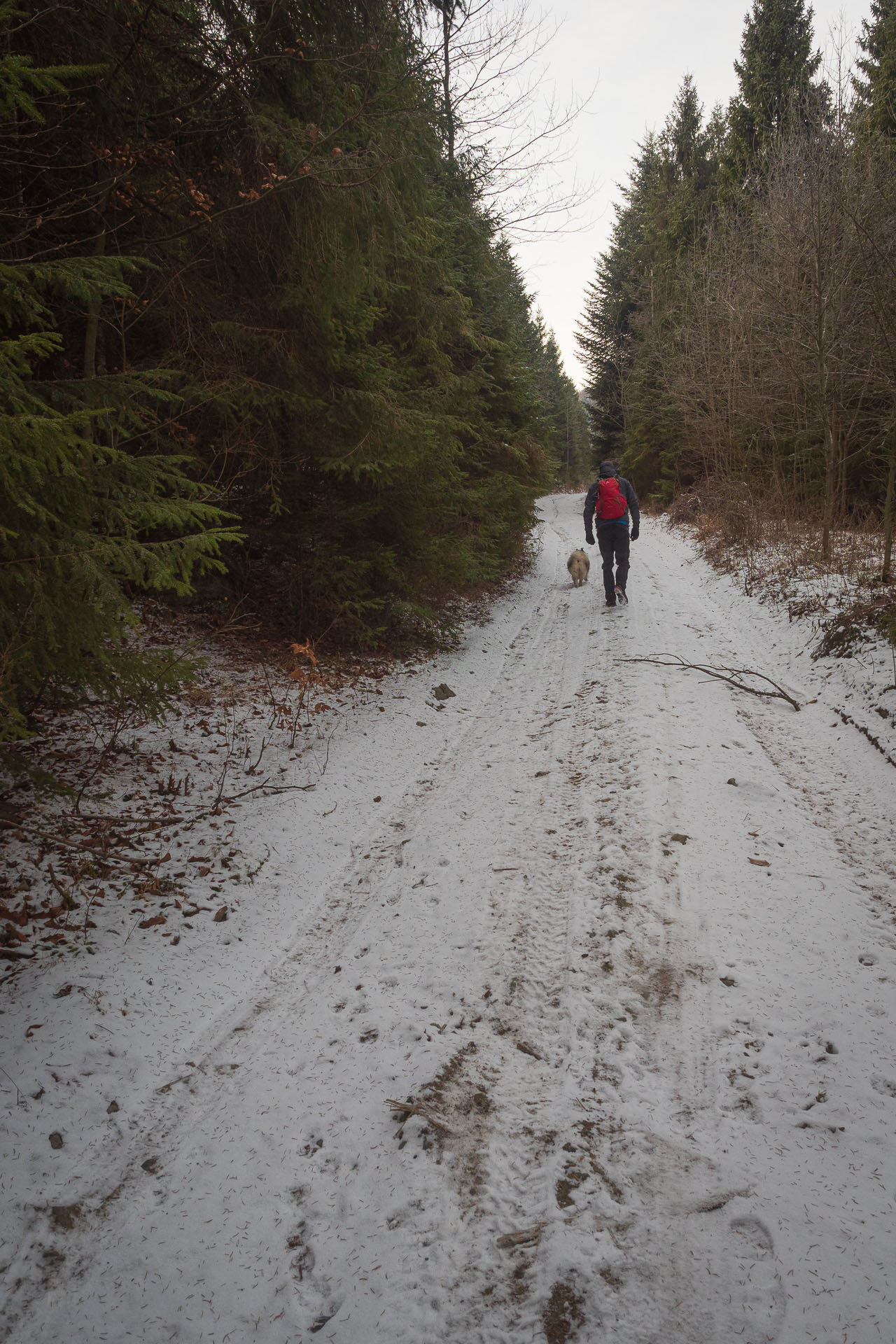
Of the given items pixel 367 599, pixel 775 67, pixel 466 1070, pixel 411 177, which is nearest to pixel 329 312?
pixel 411 177

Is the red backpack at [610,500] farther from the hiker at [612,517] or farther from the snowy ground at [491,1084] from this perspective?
the snowy ground at [491,1084]

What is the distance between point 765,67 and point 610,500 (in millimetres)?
23579

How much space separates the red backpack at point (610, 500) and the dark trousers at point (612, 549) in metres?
0.16

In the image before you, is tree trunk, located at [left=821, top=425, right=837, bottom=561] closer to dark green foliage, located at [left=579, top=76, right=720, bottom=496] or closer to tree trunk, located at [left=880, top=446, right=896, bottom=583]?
tree trunk, located at [left=880, top=446, right=896, bottom=583]

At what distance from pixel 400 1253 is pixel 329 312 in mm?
6722

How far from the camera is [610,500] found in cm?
1020

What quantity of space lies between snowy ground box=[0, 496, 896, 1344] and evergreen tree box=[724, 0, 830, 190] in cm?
2548

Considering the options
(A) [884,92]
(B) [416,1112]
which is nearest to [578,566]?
(B) [416,1112]

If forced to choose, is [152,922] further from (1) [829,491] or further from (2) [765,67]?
(2) [765,67]

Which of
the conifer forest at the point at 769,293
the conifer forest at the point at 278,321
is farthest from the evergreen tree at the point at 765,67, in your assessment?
A: the conifer forest at the point at 278,321

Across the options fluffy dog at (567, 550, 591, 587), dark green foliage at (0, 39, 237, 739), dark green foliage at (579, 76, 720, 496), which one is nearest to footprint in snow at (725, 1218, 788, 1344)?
dark green foliage at (0, 39, 237, 739)

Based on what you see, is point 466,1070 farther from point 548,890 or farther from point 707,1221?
point 548,890

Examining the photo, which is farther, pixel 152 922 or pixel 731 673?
pixel 731 673

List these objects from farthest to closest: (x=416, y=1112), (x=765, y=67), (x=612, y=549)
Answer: (x=765, y=67), (x=612, y=549), (x=416, y=1112)
